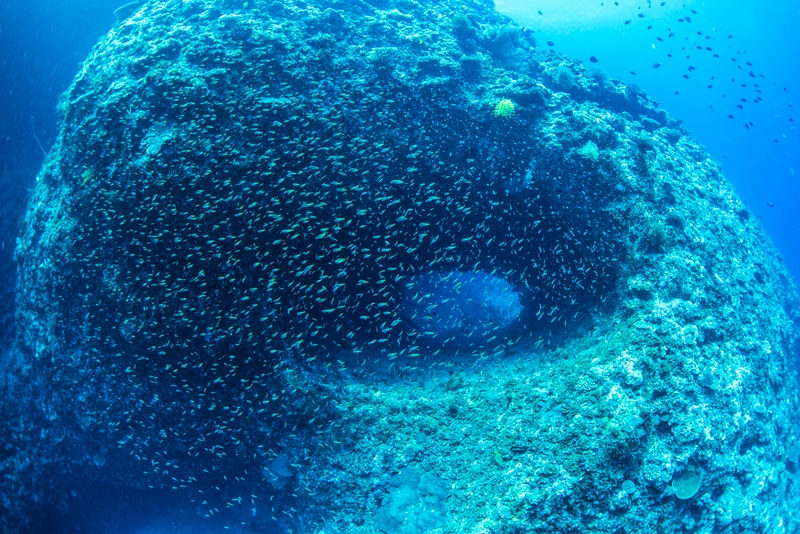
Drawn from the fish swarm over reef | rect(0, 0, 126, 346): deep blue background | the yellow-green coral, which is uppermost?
rect(0, 0, 126, 346): deep blue background

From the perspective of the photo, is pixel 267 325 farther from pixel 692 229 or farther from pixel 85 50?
pixel 85 50

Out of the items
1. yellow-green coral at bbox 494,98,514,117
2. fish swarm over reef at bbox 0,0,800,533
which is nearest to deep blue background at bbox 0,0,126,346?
fish swarm over reef at bbox 0,0,800,533

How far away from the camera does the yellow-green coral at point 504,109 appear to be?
337 inches

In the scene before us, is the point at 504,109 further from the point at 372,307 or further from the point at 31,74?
the point at 31,74

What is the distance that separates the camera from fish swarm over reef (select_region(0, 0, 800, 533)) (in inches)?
221

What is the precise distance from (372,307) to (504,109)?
5394 mm

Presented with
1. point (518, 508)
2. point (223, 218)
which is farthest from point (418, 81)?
point (518, 508)

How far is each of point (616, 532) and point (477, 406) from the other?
2390 mm

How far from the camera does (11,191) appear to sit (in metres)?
12.8

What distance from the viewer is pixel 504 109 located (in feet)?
28.2

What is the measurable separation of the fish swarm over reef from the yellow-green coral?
0.19 m

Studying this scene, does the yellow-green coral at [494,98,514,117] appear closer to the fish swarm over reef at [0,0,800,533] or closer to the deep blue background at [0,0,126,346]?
the fish swarm over reef at [0,0,800,533]

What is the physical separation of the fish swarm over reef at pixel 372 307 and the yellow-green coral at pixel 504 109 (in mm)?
190

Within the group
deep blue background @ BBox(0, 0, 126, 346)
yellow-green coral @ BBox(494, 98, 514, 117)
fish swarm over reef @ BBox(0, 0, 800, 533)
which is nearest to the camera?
fish swarm over reef @ BBox(0, 0, 800, 533)
